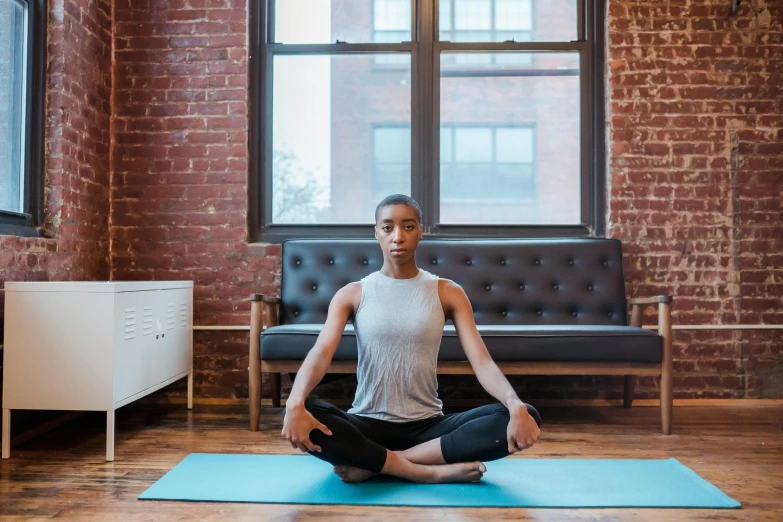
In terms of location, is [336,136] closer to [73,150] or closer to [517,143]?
[517,143]

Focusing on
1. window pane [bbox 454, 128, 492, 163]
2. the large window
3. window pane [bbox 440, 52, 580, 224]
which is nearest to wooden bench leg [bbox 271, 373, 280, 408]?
the large window

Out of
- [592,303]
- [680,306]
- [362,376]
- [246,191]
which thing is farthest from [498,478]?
[246,191]

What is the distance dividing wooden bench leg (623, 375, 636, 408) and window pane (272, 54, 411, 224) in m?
1.64

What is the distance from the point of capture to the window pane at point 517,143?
13.2 feet

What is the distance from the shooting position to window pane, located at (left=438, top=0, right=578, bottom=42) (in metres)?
4.03

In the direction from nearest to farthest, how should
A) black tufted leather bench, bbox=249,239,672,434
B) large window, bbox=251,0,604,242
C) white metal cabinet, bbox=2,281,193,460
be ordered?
white metal cabinet, bbox=2,281,193,460 < black tufted leather bench, bbox=249,239,672,434 < large window, bbox=251,0,604,242

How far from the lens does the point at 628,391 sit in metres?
3.74

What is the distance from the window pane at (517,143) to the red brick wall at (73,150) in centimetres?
194

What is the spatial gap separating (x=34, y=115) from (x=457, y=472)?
2650mm

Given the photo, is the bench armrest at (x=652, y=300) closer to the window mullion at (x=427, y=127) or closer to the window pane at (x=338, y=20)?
the window mullion at (x=427, y=127)

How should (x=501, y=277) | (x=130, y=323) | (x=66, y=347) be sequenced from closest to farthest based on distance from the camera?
(x=66, y=347)
(x=130, y=323)
(x=501, y=277)

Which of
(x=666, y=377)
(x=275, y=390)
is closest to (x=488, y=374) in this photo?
(x=666, y=377)

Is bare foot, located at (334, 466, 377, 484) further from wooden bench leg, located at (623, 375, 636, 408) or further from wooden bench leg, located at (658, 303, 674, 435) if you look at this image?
wooden bench leg, located at (623, 375, 636, 408)

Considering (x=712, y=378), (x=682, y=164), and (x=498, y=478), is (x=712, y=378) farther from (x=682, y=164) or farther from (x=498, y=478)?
(x=498, y=478)
